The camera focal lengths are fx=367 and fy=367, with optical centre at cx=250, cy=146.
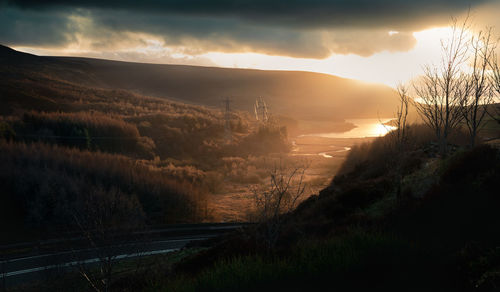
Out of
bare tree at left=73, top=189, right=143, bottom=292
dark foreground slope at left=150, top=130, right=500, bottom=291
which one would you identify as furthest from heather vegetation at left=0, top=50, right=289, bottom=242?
dark foreground slope at left=150, top=130, right=500, bottom=291

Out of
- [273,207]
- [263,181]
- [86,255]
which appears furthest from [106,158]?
[273,207]

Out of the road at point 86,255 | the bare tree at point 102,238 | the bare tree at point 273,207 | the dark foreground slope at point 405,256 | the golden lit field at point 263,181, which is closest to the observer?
the dark foreground slope at point 405,256

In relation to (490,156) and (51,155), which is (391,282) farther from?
(51,155)

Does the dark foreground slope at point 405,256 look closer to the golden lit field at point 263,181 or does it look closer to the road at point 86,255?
the road at point 86,255

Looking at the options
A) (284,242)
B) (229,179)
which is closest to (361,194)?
(284,242)

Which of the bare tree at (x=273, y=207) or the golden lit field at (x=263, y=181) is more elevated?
the bare tree at (x=273, y=207)

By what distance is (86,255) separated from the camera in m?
21.9

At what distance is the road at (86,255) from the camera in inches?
731

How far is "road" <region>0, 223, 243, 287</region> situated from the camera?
18562 mm

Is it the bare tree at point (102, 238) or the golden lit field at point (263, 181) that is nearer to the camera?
the bare tree at point (102, 238)

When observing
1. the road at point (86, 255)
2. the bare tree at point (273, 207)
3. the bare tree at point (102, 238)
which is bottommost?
the road at point (86, 255)

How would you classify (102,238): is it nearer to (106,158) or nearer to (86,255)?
(86,255)

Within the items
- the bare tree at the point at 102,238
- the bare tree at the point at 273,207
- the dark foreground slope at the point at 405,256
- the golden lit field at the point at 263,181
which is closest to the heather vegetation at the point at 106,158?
the bare tree at the point at 102,238

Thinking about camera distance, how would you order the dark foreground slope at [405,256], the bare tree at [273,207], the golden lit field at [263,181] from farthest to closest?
the golden lit field at [263,181] < the bare tree at [273,207] < the dark foreground slope at [405,256]
